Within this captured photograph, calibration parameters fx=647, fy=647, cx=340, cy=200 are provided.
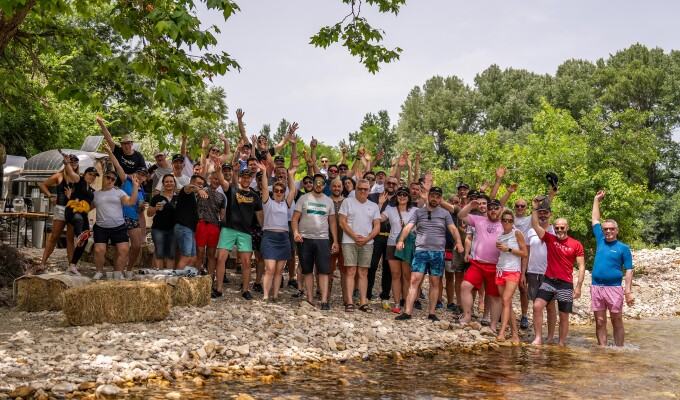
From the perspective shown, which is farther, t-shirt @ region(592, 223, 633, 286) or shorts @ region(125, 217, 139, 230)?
shorts @ region(125, 217, 139, 230)

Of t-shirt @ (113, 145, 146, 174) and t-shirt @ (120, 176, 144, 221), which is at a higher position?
t-shirt @ (113, 145, 146, 174)

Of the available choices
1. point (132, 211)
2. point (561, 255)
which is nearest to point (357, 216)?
point (561, 255)

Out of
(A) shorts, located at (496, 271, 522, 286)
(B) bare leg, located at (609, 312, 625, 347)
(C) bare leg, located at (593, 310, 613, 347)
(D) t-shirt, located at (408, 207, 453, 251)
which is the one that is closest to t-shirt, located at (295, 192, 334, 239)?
(D) t-shirt, located at (408, 207, 453, 251)

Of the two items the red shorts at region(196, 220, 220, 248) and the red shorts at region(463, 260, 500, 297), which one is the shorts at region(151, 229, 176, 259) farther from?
the red shorts at region(463, 260, 500, 297)

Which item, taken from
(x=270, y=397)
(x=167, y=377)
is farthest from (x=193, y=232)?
(x=270, y=397)

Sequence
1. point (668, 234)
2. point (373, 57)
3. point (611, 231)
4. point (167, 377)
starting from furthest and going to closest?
point (668, 234) < point (373, 57) < point (611, 231) < point (167, 377)

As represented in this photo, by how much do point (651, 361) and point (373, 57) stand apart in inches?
291

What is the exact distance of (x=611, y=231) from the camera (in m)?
9.91

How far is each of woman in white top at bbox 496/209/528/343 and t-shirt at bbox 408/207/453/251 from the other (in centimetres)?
100

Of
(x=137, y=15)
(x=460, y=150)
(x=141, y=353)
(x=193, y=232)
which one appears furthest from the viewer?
(x=460, y=150)

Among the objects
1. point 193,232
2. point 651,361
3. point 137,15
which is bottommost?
point 651,361

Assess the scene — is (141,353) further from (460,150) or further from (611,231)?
(460,150)

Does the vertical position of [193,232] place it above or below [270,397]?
above

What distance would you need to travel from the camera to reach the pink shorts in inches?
390
